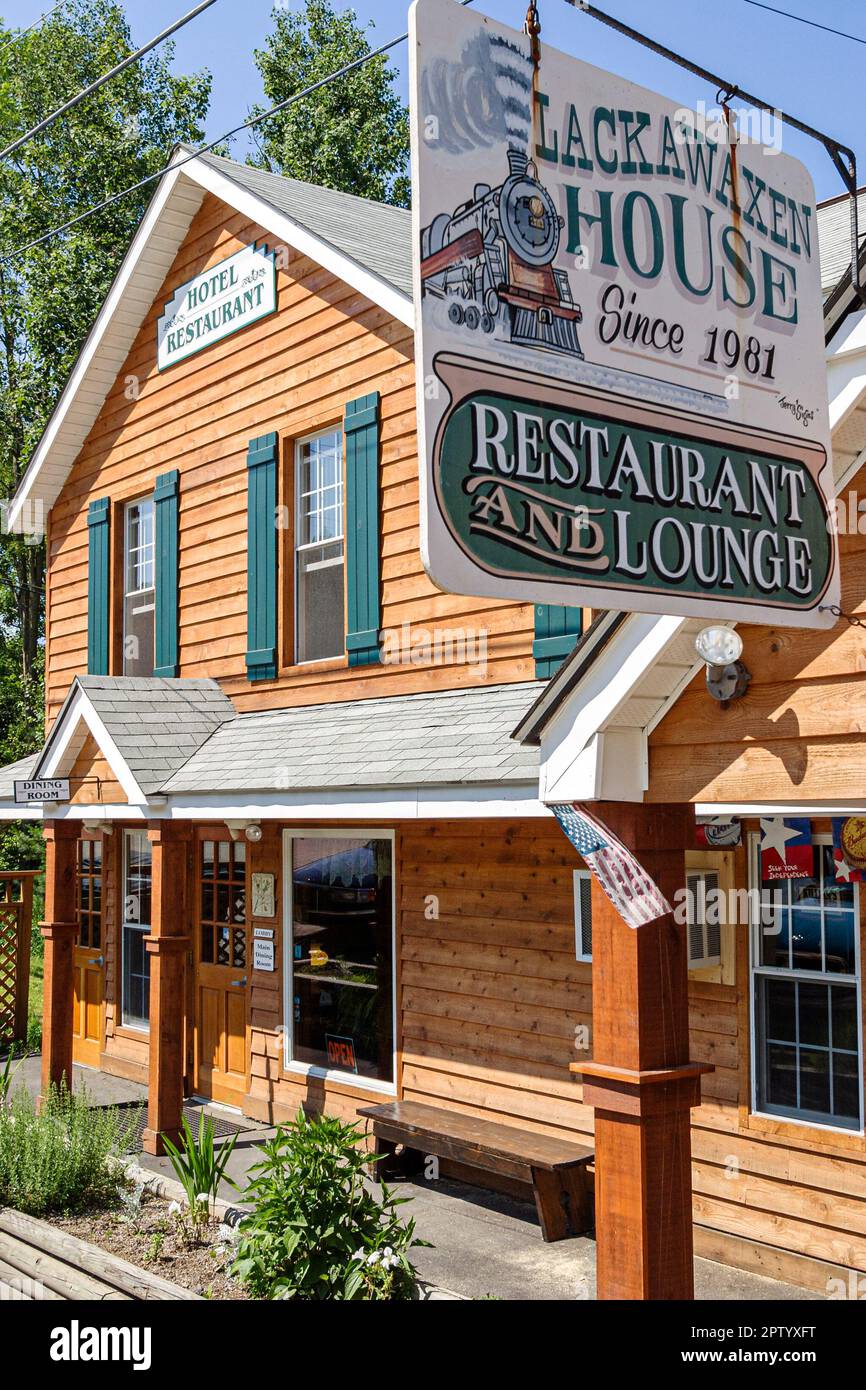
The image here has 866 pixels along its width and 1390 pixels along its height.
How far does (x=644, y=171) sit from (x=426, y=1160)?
7120mm

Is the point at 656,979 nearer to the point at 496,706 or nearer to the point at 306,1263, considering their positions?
the point at 306,1263

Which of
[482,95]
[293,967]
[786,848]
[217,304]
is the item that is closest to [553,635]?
[786,848]

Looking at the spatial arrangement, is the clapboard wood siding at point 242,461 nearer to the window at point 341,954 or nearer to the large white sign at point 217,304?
the large white sign at point 217,304

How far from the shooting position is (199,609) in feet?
39.7

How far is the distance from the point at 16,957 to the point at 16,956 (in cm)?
3

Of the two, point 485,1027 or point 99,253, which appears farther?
point 99,253

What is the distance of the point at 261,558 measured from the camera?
11.1 meters

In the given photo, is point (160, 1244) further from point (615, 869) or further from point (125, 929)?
point (125, 929)

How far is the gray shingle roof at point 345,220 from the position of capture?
404 inches

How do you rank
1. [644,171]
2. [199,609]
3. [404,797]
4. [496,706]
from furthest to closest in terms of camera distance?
1. [199,609]
2. [496,706]
3. [404,797]
4. [644,171]

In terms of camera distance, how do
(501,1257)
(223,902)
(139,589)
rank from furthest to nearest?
(139,589) → (223,902) → (501,1257)

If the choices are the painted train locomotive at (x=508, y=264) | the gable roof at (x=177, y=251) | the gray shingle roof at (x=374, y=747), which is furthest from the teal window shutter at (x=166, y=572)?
the painted train locomotive at (x=508, y=264)

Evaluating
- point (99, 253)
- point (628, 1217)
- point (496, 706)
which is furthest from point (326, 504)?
point (99, 253)

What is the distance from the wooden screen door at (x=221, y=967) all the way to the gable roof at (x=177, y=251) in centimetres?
486
